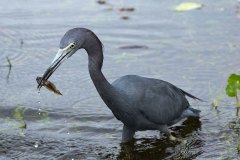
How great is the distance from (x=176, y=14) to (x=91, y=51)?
416cm

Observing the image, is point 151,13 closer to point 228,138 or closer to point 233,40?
point 233,40

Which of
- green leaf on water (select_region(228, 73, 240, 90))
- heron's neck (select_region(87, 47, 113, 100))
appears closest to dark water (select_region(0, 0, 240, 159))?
green leaf on water (select_region(228, 73, 240, 90))

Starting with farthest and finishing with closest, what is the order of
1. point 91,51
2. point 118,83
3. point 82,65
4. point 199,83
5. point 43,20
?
point 43,20, point 82,65, point 199,83, point 118,83, point 91,51

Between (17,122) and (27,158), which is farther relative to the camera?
(17,122)

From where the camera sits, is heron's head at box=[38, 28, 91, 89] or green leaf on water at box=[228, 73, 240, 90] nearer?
heron's head at box=[38, 28, 91, 89]

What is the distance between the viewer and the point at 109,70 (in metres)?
7.92

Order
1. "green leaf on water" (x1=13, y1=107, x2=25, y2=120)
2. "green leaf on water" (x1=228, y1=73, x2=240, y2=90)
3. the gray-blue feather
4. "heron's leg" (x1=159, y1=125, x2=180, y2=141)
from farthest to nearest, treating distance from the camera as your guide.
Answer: "green leaf on water" (x1=13, y1=107, x2=25, y2=120) < "green leaf on water" (x1=228, y1=73, x2=240, y2=90) < "heron's leg" (x1=159, y1=125, x2=180, y2=141) < the gray-blue feather

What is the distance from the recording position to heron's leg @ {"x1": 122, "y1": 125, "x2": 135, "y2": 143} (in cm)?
631

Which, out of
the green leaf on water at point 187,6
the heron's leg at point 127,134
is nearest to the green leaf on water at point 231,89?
the heron's leg at point 127,134

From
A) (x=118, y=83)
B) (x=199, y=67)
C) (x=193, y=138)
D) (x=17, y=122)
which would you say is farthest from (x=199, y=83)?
(x=17, y=122)

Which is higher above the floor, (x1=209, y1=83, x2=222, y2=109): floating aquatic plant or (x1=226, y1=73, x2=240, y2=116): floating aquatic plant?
(x1=226, y1=73, x2=240, y2=116): floating aquatic plant

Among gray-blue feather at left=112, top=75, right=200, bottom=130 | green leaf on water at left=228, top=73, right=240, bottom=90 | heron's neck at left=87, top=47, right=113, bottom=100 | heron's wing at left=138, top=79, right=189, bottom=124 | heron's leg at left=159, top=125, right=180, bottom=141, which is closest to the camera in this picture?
heron's neck at left=87, top=47, right=113, bottom=100

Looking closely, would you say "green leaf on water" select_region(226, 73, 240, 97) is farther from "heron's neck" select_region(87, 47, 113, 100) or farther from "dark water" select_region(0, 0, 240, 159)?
"heron's neck" select_region(87, 47, 113, 100)

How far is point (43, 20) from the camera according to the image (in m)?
9.46
